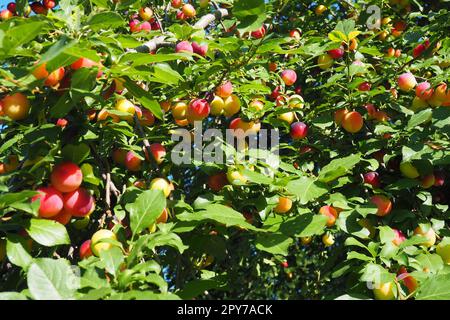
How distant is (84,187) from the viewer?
47.5 inches

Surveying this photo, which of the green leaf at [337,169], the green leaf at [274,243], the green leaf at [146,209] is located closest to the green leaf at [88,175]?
the green leaf at [146,209]

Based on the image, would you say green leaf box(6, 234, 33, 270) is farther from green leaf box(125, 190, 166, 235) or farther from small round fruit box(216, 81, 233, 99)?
small round fruit box(216, 81, 233, 99)

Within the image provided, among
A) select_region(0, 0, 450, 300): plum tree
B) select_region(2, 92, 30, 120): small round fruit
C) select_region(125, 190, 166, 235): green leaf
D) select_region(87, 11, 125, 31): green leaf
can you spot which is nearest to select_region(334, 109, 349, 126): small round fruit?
select_region(0, 0, 450, 300): plum tree

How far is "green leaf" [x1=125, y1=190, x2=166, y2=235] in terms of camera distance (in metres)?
1.09

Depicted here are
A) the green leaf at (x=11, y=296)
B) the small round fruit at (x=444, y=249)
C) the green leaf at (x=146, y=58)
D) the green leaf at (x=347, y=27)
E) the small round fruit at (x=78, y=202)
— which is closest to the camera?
the green leaf at (x=11, y=296)

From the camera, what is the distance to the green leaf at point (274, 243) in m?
1.09

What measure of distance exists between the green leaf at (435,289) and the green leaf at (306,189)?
12.3 inches

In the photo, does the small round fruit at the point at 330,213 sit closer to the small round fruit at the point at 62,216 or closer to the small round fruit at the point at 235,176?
the small round fruit at the point at 235,176

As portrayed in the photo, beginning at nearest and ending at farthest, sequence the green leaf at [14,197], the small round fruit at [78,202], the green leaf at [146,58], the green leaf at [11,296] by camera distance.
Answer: the green leaf at [11,296]
the green leaf at [14,197]
the green leaf at [146,58]
the small round fruit at [78,202]

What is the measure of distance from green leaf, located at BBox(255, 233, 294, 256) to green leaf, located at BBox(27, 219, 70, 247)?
0.44 metres
